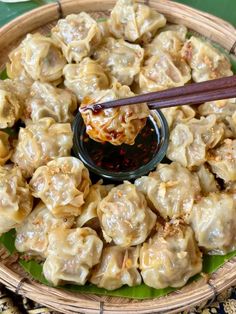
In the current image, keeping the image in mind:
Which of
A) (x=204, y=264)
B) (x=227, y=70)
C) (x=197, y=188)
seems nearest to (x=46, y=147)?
(x=197, y=188)

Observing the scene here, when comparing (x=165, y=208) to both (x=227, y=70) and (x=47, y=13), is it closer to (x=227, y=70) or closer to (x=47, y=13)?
(x=227, y=70)

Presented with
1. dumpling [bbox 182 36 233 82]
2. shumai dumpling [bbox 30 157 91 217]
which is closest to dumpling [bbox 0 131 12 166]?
shumai dumpling [bbox 30 157 91 217]

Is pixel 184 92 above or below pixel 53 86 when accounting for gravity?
above

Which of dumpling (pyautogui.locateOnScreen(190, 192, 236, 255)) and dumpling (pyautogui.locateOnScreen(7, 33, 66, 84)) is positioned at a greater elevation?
dumpling (pyautogui.locateOnScreen(7, 33, 66, 84))

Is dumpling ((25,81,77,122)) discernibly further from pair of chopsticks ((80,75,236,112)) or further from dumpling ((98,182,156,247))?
dumpling ((98,182,156,247))

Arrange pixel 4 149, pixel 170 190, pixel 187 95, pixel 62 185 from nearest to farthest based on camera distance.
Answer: pixel 187 95 < pixel 62 185 < pixel 170 190 < pixel 4 149

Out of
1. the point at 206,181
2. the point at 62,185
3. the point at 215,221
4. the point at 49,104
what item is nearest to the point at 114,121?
the point at 62,185

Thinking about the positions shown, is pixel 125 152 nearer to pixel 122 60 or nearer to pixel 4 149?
pixel 122 60
